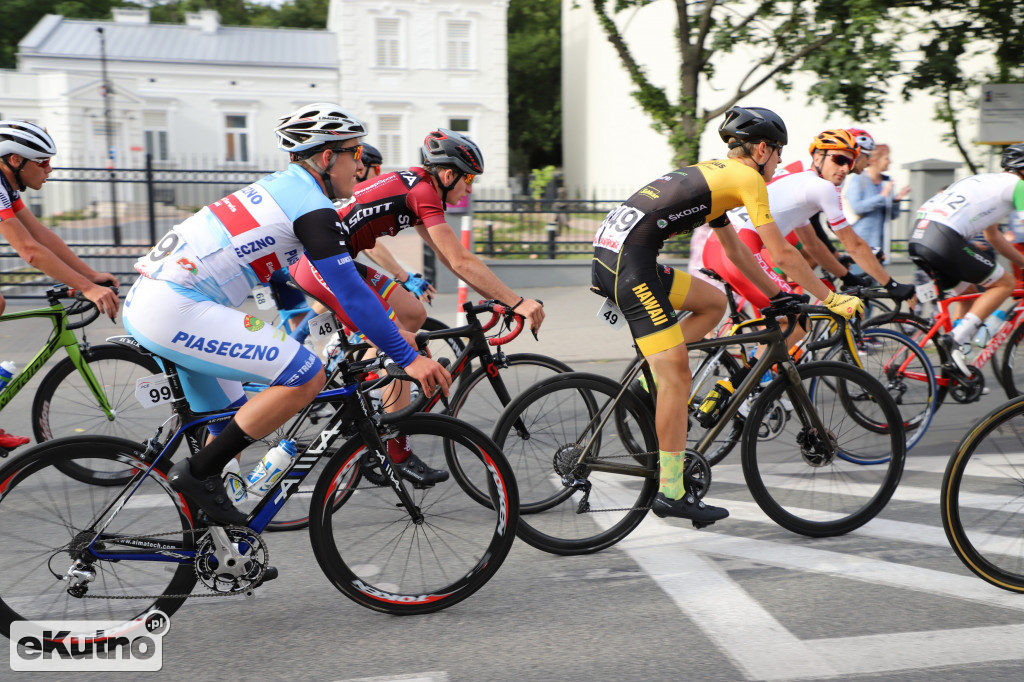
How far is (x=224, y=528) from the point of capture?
366 cm

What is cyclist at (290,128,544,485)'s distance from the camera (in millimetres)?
5102

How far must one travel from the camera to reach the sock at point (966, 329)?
6.73 m

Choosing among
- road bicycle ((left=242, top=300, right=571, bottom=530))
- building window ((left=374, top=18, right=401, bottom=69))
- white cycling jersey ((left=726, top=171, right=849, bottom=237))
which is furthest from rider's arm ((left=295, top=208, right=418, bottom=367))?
building window ((left=374, top=18, right=401, bottom=69))

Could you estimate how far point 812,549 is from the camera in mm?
4578

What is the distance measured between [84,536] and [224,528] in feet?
1.67

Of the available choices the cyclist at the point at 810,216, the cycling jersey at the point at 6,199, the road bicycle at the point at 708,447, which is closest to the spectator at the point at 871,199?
the cyclist at the point at 810,216

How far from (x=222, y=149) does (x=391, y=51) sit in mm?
9032

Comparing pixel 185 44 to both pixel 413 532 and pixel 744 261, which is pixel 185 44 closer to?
pixel 744 261

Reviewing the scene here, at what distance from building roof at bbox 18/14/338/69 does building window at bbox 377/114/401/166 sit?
129 inches

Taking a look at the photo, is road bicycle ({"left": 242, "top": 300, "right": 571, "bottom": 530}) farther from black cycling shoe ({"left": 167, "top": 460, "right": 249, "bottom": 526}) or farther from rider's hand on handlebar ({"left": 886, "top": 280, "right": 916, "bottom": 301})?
rider's hand on handlebar ({"left": 886, "top": 280, "right": 916, "bottom": 301})

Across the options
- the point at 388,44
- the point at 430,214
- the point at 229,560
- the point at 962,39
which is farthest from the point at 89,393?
the point at 388,44

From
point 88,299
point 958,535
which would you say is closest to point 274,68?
point 88,299

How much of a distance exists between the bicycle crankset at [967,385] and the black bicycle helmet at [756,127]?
2.97 meters

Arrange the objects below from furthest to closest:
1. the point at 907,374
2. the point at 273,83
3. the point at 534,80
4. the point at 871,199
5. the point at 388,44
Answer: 1. the point at 534,80
2. the point at 273,83
3. the point at 388,44
4. the point at 871,199
5. the point at 907,374
